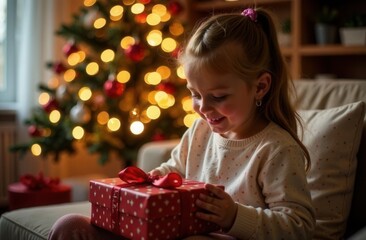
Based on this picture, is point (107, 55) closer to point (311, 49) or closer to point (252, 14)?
point (311, 49)

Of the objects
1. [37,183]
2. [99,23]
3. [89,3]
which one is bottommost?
[37,183]

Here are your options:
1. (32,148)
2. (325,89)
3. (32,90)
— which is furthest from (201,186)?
(32,90)

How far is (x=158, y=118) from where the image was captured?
2.97 m

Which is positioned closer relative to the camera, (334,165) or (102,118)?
(334,165)

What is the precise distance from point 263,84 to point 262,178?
26cm

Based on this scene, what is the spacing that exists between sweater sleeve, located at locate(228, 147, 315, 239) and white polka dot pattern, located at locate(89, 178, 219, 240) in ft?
0.29

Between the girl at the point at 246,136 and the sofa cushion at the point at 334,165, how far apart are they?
0.56ft

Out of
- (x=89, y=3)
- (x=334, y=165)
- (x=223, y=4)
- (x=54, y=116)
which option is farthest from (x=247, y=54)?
(x=223, y=4)

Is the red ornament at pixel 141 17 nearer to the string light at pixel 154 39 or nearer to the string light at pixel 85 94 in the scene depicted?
the string light at pixel 154 39

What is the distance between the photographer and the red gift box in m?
1.15

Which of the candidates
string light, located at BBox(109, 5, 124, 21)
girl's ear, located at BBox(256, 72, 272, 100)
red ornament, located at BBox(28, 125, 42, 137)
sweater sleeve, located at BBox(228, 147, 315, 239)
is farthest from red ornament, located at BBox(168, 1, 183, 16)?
sweater sleeve, located at BBox(228, 147, 315, 239)

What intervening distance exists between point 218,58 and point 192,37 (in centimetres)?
15

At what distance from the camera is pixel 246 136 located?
4.83 ft

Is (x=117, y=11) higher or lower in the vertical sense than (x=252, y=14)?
higher
